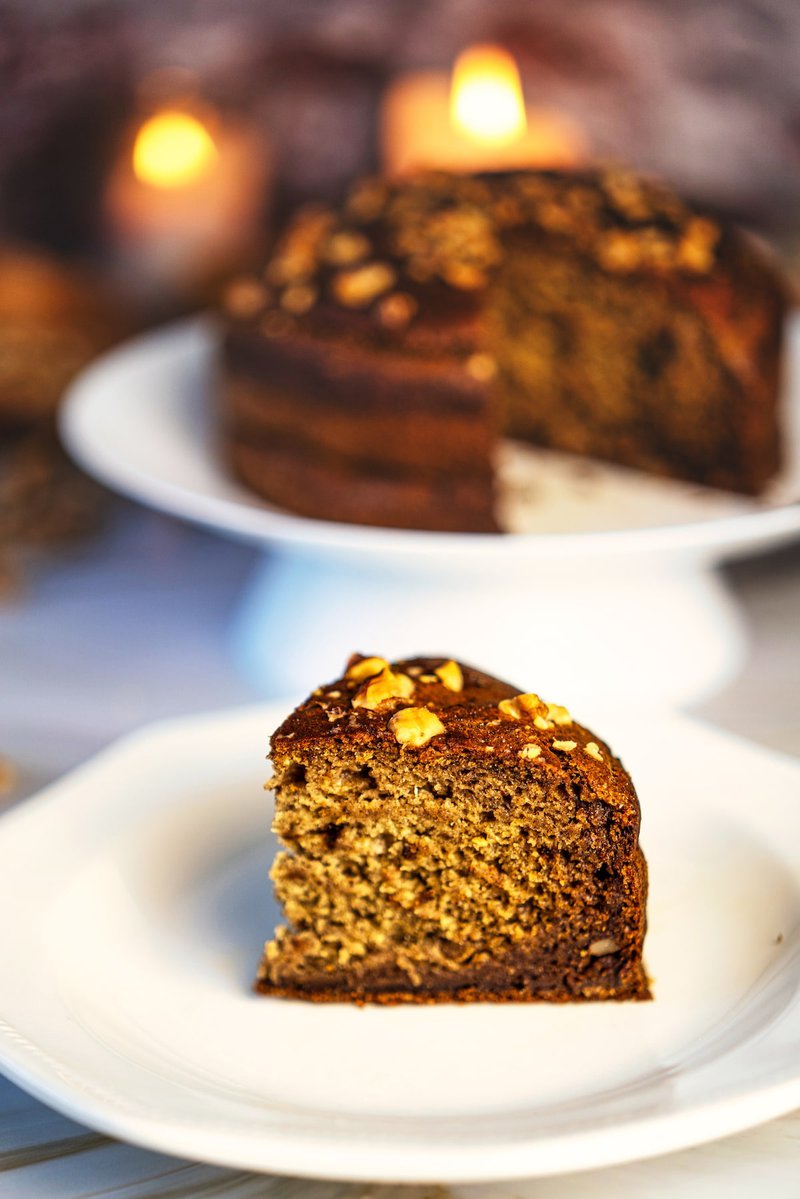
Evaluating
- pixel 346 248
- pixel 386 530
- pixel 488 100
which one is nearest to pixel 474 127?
pixel 488 100

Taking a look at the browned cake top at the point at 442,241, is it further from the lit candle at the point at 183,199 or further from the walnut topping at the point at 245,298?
the lit candle at the point at 183,199

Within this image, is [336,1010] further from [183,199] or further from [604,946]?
[183,199]

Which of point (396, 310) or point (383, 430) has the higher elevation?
point (396, 310)

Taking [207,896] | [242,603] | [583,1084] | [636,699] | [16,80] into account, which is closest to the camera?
[583,1084]

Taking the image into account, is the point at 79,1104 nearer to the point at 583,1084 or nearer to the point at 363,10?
the point at 583,1084

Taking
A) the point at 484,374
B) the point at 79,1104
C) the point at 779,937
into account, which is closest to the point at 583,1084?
the point at 779,937

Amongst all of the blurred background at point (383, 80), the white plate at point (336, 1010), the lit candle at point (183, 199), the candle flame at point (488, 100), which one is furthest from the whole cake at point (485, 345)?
the white plate at point (336, 1010)
